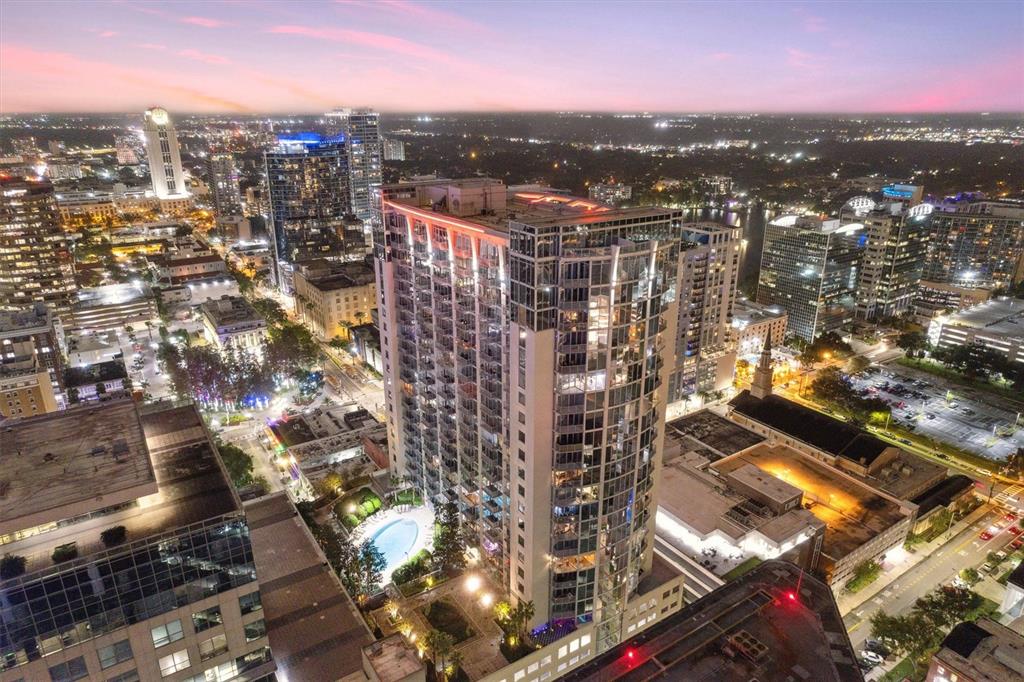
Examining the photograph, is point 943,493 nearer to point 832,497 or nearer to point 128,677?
point 832,497

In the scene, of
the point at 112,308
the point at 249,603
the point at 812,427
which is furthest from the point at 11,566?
the point at 112,308

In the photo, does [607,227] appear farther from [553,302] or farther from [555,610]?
[555,610]

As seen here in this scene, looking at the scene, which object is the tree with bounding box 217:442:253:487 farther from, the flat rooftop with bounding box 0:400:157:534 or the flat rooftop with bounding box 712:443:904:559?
the flat rooftop with bounding box 712:443:904:559

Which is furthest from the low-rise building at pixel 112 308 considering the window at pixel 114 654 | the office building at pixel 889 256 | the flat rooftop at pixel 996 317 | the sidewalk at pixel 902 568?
the flat rooftop at pixel 996 317

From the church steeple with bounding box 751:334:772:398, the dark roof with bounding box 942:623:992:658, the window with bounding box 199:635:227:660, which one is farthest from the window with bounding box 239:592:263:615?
the church steeple with bounding box 751:334:772:398

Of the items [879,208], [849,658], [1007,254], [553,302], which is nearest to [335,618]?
[553,302]

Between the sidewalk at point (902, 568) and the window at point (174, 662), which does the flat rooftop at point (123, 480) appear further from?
the sidewalk at point (902, 568)
